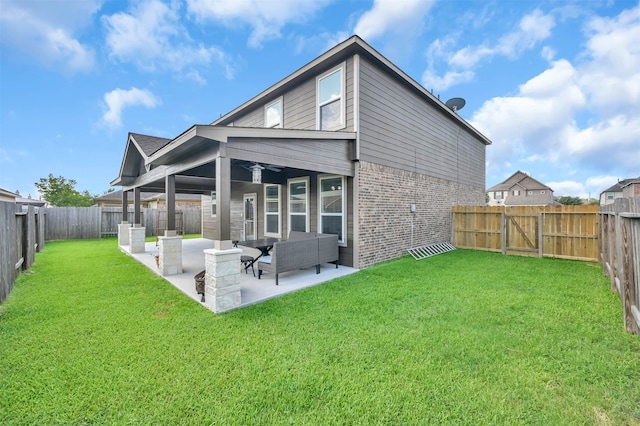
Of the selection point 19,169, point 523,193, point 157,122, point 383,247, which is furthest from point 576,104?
point 19,169

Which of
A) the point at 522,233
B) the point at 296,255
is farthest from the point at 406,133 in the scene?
the point at 296,255

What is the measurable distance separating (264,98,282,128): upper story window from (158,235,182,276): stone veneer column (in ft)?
16.3

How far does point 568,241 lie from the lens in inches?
328

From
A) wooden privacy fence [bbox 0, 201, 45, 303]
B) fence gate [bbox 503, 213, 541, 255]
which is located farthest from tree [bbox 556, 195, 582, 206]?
wooden privacy fence [bbox 0, 201, 45, 303]

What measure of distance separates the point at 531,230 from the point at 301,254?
27.0 ft

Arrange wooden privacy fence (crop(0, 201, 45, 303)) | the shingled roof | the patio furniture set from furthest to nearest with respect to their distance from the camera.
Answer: the shingled roof → the patio furniture set → wooden privacy fence (crop(0, 201, 45, 303))

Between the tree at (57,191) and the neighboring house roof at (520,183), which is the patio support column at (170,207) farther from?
the neighboring house roof at (520,183)

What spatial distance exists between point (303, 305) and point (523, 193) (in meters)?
48.0

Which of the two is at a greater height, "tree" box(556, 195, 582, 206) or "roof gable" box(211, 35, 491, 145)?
"roof gable" box(211, 35, 491, 145)

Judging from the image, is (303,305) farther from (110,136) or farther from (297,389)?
(110,136)

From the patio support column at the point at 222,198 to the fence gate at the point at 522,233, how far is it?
966 centimetres

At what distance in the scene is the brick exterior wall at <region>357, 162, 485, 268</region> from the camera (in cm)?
709

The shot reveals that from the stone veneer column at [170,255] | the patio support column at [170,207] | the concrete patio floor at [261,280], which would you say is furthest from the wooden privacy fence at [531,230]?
the patio support column at [170,207]

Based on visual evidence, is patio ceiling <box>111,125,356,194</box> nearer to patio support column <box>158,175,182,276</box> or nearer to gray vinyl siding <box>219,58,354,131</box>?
patio support column <box>158,175,182,276</box>
